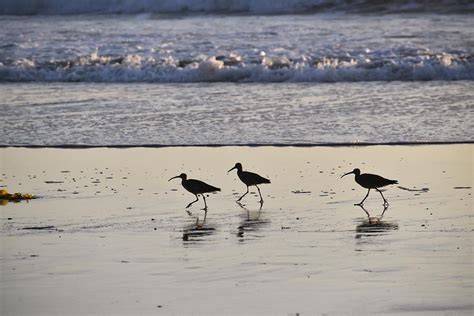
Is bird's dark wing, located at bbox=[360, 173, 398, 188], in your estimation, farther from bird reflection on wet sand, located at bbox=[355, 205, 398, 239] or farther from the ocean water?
the ocean water

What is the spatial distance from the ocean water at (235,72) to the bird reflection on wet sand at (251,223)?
154 inches

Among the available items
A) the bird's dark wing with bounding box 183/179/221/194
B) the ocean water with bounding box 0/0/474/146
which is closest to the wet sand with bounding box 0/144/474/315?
the bird's dark wing with bounding box 183/179/221/194

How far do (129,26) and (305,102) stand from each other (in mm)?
15680

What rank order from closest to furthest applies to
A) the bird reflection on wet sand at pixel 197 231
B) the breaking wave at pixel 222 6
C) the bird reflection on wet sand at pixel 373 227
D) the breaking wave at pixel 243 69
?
the bird reflection on wet sand at pixel 197 231 → the bird reflection on wet sand at pixel 373 227 → the breaking wave at pixel 243 69 → the breaking wave at pixel 222 6

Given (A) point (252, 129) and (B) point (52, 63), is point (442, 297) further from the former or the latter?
(B) point (52, 63)

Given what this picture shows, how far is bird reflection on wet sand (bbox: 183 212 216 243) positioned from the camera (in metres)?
8.80

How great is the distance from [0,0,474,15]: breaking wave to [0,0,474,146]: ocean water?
0.16 ft

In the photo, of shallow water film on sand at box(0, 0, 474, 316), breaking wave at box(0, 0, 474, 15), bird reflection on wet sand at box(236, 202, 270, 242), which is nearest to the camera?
shallow water film on sand at box(0, 0, 474, 316)

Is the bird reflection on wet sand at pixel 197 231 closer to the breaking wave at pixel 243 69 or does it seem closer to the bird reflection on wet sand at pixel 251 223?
the bird reflection on wet sand at pixel 251 223

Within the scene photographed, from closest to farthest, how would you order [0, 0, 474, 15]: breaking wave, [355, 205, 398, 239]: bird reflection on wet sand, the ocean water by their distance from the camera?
[355, 205, 398, 239]: bird reflection on wet sand < the ocean water < [0, 0, 474, 15]: breaking wave

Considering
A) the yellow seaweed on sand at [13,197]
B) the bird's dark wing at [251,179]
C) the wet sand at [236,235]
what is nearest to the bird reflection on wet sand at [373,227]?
the wet sand at [236,235]

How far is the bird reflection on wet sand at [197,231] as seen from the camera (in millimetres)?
8797

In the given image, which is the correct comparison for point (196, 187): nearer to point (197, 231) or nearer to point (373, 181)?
point (197, 231)

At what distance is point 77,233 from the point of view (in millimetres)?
9008
